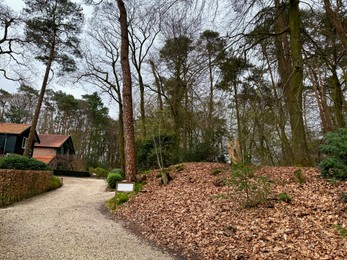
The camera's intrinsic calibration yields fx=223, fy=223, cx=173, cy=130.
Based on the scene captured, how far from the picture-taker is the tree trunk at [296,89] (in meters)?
5.50

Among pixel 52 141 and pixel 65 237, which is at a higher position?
pixel 52 141

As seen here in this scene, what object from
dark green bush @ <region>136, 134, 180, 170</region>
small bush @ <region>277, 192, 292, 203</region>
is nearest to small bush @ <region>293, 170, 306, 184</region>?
small bush @ <region>277, 192, 292, 203</region>

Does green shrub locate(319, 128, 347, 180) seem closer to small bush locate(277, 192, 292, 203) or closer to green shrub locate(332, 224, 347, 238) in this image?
small bush locate(277, 192, 292, 203)

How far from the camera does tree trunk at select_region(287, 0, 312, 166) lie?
550cm

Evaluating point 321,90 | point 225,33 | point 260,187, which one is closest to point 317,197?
point 260,187

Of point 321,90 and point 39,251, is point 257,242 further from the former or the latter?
point 321,90

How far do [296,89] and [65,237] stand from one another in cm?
606

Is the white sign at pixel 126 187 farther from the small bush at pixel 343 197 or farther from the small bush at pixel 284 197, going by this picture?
the small bush at pixel 343 197

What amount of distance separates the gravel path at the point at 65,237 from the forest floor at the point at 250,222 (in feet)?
1.40

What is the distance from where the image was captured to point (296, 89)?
5645mm

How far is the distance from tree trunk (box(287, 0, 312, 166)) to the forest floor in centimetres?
61

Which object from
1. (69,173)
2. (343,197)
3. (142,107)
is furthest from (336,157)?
(69,173)

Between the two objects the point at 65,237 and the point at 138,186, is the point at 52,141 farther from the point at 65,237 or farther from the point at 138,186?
the point at 65,237

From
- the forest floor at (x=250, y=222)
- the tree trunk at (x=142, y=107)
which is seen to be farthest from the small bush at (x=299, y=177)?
the tree trunk at (x=142, y=107)
